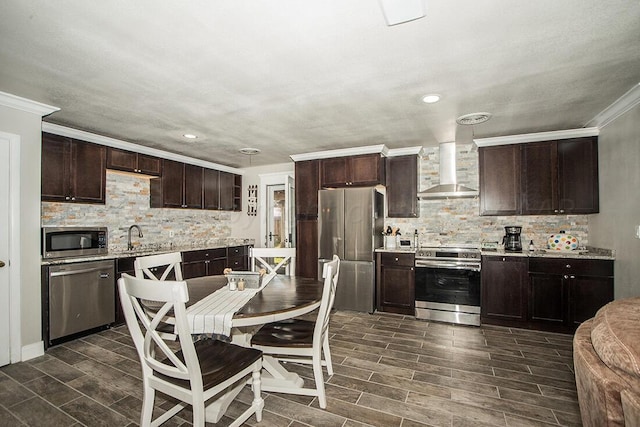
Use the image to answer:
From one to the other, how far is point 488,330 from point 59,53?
486 cm

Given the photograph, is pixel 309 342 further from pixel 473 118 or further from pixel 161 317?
pixel 473 118

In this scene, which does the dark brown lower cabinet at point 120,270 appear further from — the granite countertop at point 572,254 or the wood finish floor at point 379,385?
the granite countertop at point 572,254

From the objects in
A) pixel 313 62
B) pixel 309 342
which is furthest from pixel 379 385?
pixel 313 62

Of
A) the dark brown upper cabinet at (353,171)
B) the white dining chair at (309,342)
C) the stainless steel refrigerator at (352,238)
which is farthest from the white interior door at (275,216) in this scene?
the white dining chair at (309,342)

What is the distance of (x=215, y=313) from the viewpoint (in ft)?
5.82

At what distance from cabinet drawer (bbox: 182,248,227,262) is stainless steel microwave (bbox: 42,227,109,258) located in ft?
3.52

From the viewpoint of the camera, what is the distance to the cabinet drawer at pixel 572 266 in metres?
3.36

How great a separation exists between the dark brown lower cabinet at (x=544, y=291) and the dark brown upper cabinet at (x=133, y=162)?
4.89m

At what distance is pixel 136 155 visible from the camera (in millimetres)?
4473

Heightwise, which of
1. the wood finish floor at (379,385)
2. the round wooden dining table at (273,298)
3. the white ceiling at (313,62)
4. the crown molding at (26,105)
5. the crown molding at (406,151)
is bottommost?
the wood finish floor at (379,385)

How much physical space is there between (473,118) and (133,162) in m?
4.51

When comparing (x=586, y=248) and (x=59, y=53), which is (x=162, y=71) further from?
(x=586, y=248)

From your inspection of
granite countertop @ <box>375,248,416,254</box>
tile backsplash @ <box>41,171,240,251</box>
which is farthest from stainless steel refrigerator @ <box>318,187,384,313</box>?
tile backsplash @ <box>41,171,240,251</box>

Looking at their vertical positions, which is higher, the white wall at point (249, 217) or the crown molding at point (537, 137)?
the crown molding at point (537, 137)
